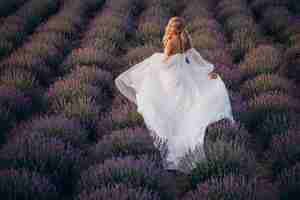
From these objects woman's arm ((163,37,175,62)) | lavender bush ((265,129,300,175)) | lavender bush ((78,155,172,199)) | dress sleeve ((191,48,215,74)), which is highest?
woman's arm ((163,37,175,62))

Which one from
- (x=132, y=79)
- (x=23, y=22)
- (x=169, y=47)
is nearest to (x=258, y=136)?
(x=169, y=47)

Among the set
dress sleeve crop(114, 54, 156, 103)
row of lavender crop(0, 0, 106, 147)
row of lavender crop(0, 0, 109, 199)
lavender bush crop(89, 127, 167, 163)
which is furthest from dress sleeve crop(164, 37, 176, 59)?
row of lavender crop(0, 0, 106, 147)

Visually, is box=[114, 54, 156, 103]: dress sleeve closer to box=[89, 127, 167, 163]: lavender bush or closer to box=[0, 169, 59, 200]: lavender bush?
box=[89, 127, 167, 163]: lavender bush

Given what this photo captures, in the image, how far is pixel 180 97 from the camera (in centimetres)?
498

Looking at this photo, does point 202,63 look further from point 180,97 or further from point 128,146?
point 128,146

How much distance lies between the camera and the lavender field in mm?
3895

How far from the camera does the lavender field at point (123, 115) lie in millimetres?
3895

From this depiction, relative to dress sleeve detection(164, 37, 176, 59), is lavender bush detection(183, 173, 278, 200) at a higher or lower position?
lower

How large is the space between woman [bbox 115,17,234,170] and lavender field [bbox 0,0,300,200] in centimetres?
16

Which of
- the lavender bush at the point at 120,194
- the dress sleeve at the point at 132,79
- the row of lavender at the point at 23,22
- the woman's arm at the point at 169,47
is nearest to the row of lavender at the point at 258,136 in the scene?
the lavender bush at the point at 120,194

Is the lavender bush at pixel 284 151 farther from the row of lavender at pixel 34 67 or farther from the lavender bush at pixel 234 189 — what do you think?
the row of lavender at pixel 34 67

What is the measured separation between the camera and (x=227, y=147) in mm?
4340

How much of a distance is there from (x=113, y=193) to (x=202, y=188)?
746mm

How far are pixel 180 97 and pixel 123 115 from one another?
2.27ft
